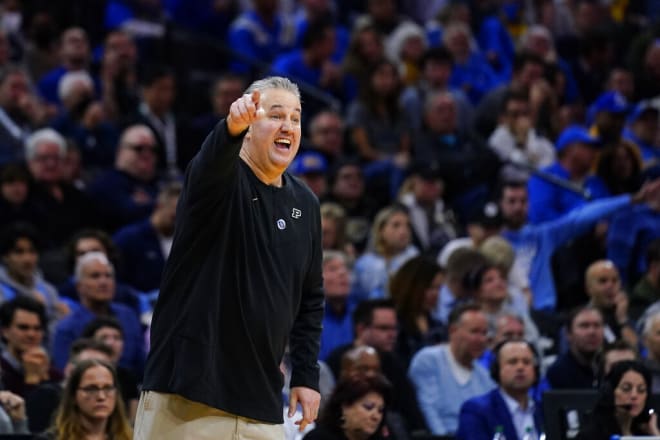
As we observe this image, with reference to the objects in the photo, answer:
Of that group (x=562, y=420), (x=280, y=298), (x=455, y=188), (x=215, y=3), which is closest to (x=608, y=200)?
(x=455, y=188)

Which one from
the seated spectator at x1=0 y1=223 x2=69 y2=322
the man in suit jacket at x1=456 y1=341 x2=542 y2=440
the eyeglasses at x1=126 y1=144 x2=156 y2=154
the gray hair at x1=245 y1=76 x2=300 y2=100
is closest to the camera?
the gray hair at x1=245 y1=76 x2=300 y2=100

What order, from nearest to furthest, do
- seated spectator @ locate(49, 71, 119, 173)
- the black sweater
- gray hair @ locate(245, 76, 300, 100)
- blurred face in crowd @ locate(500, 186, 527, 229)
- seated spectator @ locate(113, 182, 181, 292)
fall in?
the black sweater < gray hair @ locate(245, 76, 300, 100) < seated spectator @ locate(113, 182, 181, 292) < blurred face in crowd @ locate(500, 186, 527, 229) < seated spectator @ locate(49, 71, 119, 173)

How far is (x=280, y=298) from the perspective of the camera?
4.29 m

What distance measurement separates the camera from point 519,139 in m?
11.7

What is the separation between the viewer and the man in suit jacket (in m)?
7.51

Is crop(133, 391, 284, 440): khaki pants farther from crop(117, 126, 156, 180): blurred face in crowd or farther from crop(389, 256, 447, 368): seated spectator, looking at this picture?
crop(117, 126, 156, 180): blurred face in crowd

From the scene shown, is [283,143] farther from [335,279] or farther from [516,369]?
[335,279]

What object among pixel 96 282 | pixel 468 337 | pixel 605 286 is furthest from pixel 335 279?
pixel 605 286

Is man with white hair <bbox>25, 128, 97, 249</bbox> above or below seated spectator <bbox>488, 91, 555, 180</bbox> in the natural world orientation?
below

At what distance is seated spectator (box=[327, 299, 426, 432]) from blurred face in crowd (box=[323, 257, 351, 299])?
289 millimetres

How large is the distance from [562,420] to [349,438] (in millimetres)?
1095

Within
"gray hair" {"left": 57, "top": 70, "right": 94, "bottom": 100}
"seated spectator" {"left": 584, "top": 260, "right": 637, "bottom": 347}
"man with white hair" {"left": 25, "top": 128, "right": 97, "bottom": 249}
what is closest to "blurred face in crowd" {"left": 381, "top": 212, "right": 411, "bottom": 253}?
"seated spectator" {"left": 584, "top": 260, "right": 637, "bottom": 347}

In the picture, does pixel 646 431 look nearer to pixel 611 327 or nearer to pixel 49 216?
pixel 611 327

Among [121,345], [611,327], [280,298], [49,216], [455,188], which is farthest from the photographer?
[455,188]
